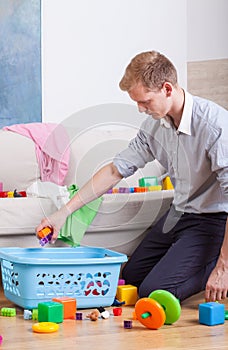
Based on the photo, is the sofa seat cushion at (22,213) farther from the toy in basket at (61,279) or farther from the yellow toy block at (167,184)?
the yellow toy block at (167,184)

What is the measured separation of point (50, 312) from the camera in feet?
6.84

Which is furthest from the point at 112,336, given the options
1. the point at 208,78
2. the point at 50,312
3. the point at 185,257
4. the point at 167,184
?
the point at 208,78

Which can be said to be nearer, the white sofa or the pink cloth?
the white sofa

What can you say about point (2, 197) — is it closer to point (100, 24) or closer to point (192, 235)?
point (192, 235)

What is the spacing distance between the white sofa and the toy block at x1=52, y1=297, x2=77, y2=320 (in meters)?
0.49

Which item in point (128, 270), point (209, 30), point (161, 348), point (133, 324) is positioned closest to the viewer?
point (161, 348)

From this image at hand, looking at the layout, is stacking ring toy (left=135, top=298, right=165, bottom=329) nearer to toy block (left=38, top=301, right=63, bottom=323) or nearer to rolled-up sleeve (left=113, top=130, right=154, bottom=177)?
toy block (left=38, top=301, right=63, bottom=323)

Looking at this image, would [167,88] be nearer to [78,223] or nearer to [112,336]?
[78,223]

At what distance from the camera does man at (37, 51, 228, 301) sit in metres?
2.25

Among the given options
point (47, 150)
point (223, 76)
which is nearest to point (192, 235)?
point (47, 150)

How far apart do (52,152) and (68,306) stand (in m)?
1.07

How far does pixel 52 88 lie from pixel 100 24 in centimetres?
45

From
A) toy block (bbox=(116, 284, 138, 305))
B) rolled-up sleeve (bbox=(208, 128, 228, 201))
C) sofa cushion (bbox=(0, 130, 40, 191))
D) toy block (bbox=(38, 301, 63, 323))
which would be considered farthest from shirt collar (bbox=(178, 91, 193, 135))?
sofa cushion (bbox=(0, 130, 40, 191))

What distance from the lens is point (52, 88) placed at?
3729 mm
